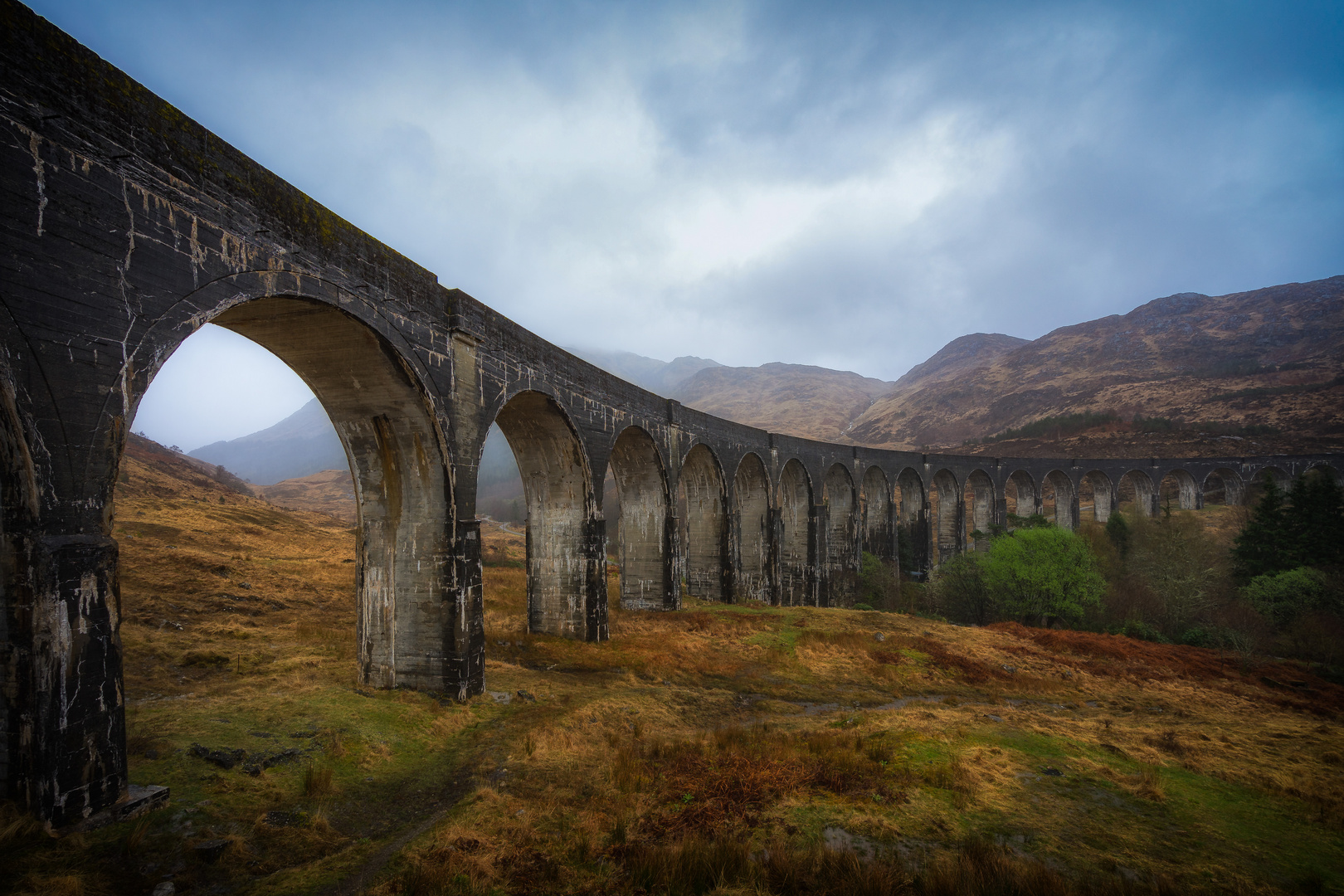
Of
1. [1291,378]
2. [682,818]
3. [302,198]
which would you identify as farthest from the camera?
[1291,378]

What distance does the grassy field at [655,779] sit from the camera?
16.1 ft

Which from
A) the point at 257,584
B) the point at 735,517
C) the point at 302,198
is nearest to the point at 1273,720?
the point at 735,517

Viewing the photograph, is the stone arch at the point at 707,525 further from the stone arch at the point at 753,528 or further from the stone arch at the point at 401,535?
the stone arch at the point at 401,535

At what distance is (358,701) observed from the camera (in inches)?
350

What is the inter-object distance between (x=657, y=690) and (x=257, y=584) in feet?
40.1

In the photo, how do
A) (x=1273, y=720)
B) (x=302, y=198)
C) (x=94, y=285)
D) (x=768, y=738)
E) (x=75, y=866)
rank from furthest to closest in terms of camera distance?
(x=1273, y=720) → (x=768, y=738) → (x=302, y=198) → (x=94, y=285) → (x=75, y=866)

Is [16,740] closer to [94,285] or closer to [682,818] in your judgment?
[94,285]

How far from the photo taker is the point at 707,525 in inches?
909

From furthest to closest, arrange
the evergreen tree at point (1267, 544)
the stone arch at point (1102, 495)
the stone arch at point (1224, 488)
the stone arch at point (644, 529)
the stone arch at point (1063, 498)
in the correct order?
the stone arch at point (1224, 488) → the stone arch at point (1102, 495) → the stone arch at point (1063, 498) → the evergreen tree at point (1267, 544) → the stone arch at point (644, 529)

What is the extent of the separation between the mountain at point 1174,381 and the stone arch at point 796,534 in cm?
4632

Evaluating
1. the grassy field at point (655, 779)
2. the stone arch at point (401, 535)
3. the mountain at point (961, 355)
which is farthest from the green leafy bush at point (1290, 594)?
the mountain at point (961, 355)

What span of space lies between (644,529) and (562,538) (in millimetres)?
4803

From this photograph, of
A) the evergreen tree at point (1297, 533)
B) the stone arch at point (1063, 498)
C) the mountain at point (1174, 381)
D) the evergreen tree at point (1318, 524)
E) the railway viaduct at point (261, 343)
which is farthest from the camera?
the mountain at point (1174, 381)

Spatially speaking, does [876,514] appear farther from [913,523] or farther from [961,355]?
[961,355]
